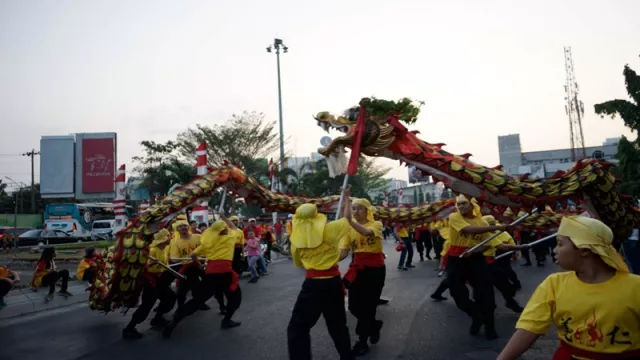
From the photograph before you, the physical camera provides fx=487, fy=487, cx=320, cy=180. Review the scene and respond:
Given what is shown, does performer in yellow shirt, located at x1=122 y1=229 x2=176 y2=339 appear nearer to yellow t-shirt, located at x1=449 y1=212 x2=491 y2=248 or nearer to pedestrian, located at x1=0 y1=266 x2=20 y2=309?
pedestrian, located at x1=0 y1=266 x2=20 y2=309

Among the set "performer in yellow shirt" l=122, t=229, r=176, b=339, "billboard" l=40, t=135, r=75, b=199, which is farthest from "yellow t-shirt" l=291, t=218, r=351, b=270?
"billboard" l=40, t=135, r=75, b=199

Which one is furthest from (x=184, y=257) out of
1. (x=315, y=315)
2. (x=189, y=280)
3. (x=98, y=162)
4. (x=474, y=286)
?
(x=98, y=162)

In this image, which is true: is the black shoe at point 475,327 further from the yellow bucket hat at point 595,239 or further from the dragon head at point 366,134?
the yellow bucket hat at point 595,239

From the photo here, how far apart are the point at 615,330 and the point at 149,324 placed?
6661 millimetres

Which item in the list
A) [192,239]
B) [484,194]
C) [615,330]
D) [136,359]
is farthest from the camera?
[192,239]

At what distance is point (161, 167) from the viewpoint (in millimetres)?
27156

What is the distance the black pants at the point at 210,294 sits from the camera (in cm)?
643

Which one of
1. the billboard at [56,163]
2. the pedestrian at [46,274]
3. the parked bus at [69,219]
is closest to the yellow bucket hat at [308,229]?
the pedestrian at [46,274]

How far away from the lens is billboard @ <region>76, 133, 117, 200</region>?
2698cm

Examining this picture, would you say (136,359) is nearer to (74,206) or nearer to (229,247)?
(229,247)

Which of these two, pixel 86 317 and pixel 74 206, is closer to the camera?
pixel 86 317

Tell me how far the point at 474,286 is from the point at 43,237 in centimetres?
2689

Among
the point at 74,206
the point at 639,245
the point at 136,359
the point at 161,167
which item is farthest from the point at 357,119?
the point at 74,206

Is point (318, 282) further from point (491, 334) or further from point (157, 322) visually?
point (157, 322)
